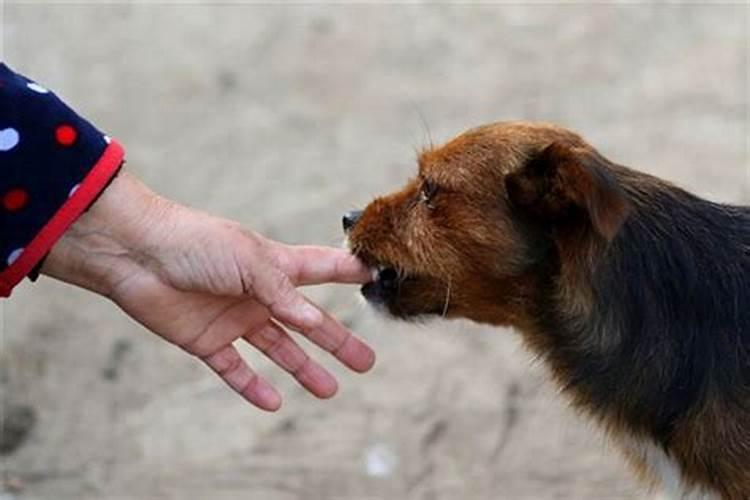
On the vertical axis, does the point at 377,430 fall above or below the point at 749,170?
below

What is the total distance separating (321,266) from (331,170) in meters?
2.33

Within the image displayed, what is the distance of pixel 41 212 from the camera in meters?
2.77

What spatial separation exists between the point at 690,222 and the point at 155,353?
2.20 m

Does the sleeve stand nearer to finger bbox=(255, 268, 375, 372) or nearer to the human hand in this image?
the human hand

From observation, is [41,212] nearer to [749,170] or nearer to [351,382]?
[351,382]

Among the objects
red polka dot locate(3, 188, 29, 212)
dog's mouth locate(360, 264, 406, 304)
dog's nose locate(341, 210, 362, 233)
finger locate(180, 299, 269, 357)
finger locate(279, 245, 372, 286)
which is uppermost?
red polka dot locate(3, 188, 29, 212)

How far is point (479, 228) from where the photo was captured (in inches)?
117

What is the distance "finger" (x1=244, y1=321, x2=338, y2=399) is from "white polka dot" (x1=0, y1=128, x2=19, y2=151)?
732 mm

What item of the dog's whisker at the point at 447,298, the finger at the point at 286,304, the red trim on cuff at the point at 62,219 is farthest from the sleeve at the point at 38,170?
the dog's whisker at the point at 447,298

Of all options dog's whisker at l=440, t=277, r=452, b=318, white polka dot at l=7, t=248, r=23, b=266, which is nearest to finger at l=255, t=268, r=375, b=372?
dog's whisker at l=440, t=277, r=452, b=318

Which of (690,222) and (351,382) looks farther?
(351,382)

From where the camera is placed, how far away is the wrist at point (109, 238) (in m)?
2.89

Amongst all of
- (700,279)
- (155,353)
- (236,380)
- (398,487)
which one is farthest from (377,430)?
(700,279)

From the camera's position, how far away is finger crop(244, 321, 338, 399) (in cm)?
322
